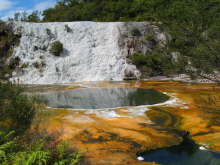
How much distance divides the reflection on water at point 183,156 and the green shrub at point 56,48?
69.6ft

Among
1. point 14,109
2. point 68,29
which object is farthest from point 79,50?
point 14,109

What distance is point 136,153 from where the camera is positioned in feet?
28.5

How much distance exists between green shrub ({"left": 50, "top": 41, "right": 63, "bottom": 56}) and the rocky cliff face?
379mm

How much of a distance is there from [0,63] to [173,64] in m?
5.59

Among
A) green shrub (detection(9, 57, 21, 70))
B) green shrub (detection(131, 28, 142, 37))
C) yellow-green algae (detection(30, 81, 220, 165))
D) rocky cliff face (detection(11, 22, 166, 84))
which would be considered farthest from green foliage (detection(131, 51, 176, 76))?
green shrub (detection(131, 28, 142, 37))

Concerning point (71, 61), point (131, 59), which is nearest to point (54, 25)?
point (71, 61)

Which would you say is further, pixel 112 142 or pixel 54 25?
pixel 54 25

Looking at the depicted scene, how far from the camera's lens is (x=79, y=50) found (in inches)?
1176

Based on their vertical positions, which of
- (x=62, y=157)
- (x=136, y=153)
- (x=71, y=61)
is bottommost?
(x=136, y=153)

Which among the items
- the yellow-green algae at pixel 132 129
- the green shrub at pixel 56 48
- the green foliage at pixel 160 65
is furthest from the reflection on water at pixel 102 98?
the green shrub at pixel 56 48

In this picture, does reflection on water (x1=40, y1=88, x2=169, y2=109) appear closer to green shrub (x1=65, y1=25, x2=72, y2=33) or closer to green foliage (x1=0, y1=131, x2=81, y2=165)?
green foliage (x1=0, y1=131, x2=81, y2=165)

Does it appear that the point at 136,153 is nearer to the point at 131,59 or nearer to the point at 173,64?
the point at 173,64

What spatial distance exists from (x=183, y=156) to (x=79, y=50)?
73.5ft

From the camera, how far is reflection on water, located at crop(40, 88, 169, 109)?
15.4 metres
